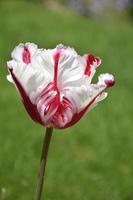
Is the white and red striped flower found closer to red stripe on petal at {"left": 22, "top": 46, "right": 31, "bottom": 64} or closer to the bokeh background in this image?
red stripe on petal at {"left": 22, "top": 46, "right": 31, "bottom": 64}

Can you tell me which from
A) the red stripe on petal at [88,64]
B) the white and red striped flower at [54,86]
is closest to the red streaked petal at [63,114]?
the white and red striped flower at [54,86]

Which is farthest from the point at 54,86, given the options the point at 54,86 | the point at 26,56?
the point at 26,56

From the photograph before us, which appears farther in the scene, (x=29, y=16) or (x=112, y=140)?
(x=29, y=16)

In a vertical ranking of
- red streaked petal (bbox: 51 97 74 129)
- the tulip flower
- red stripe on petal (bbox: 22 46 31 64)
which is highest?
red stripe on petal (bbox: 22 46 31 64)

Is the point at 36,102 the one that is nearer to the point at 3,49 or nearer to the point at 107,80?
the point at 107,80

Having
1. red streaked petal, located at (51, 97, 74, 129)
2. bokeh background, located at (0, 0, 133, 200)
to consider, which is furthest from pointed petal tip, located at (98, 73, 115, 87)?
bokeh background, located at (0, 0, 133, 200)

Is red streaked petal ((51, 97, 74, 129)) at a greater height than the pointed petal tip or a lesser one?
lesser

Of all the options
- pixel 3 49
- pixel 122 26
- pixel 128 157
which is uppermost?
pixel 128 157

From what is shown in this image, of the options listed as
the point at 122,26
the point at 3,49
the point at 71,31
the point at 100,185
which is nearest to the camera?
the point at 100,185

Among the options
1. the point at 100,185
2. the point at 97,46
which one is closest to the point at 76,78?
the point at 100,185
